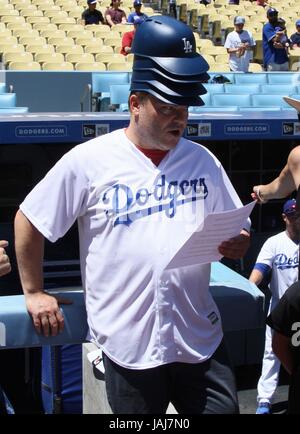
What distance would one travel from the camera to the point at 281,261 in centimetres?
558

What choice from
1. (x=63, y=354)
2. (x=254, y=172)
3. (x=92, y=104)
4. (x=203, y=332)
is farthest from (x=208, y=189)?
(x=92, y=104)

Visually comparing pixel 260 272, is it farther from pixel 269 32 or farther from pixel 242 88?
pixel 269 32

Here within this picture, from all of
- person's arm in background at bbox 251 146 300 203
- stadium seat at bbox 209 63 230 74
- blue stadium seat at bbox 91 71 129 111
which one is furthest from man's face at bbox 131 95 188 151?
stadium seat at bbox 209 63 230 74

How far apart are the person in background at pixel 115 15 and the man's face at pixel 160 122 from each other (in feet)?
41.9

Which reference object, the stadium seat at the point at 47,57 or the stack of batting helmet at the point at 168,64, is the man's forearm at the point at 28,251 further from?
the stadium seat at the point at 47,57

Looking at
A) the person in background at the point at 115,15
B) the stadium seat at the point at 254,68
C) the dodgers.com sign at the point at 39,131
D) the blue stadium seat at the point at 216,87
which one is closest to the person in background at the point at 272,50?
the stadium seat at the point at 254,68

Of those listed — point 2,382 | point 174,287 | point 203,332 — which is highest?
point 174,287

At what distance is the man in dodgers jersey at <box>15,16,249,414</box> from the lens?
2281 mm

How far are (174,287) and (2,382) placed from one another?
128 centimetres

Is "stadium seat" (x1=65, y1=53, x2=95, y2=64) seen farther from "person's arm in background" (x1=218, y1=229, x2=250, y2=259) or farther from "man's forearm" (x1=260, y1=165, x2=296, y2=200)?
"person's arm in background" (x1=218, y1=229, x2=250, y2=259)

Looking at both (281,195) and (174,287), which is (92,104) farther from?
(174,287)

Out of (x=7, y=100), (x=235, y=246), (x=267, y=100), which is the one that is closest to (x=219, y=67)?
(x=267, y=100)

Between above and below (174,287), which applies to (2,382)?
below
